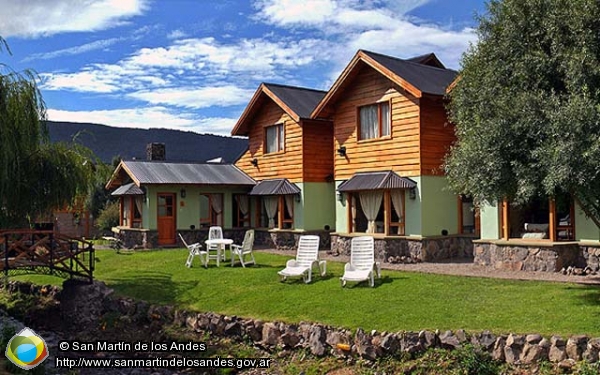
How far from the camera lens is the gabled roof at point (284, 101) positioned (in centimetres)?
2117

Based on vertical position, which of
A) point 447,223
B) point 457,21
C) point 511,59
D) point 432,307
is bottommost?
point 432,307

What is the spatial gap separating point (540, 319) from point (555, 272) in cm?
471

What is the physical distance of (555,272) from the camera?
43.1 ft

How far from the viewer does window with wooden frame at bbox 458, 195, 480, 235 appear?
1719 cm

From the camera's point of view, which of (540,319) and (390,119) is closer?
(540,319)

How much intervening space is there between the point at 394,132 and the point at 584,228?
6.04m

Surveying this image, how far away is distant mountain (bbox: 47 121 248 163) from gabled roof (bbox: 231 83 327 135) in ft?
51.7

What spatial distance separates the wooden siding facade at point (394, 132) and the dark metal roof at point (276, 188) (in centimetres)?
257

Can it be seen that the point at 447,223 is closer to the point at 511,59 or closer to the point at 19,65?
the point at 511,59

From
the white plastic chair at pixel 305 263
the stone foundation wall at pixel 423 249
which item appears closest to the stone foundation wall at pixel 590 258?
the stone foundation wall at pixel 423 249


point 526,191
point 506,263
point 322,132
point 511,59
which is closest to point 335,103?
point 322,132

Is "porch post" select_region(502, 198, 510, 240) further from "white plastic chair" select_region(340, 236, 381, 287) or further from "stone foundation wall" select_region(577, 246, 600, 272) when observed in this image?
"white plastic chair" select_region(340, 236, 381, 287)

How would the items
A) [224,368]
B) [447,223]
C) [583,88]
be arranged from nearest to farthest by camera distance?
[583,88] → [224,368] → [447,223]

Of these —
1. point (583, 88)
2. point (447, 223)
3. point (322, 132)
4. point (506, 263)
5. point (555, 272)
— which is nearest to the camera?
point (583, 88)
